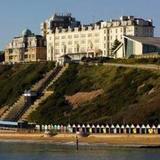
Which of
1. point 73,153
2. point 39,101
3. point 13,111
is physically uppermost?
point 39,101

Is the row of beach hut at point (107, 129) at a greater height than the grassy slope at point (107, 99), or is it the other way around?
the grassy slope at point (107, 99)

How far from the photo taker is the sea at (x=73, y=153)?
321 ft

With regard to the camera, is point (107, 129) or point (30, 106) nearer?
point (107, 129)

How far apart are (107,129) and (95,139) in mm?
3696

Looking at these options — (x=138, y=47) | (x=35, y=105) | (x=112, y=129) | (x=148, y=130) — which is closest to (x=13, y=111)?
(x=35, y=105)

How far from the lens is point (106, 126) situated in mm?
126875

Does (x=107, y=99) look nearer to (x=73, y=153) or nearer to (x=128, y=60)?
(x=128, y=60)

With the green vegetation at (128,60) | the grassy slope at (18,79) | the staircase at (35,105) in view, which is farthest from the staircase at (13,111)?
the green vegetation at (128,60)

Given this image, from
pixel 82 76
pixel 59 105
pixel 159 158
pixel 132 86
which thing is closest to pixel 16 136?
pixel 59 105

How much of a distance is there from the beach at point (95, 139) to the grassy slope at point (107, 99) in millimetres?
6216

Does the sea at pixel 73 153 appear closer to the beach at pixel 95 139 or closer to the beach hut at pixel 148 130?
the beach at pixel 95 139

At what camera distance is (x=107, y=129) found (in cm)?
12625

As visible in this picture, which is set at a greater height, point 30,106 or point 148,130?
point 30,106

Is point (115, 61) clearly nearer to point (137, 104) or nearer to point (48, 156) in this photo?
point (137, 104)
